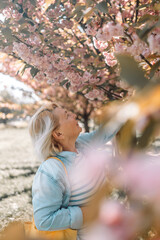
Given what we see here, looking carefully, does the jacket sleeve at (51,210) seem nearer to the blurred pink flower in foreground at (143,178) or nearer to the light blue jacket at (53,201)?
the light blue jacket at (53,201)

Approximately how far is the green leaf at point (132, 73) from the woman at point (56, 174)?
1086 millimetres

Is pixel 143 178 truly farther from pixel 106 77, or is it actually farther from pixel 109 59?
pixel 106 77

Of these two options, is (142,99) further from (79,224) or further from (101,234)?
(79,224)

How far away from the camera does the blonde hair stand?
150 centimetres

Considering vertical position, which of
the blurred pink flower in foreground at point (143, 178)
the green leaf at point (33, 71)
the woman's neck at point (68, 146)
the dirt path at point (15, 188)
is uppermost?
the green leaf at point (33, 71)

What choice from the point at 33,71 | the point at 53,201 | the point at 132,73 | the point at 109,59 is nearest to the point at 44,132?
the point at 53,201

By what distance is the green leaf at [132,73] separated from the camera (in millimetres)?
300

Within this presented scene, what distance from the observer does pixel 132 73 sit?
1.04ft

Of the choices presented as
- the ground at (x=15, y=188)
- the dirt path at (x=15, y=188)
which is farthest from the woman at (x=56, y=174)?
the dirt path at (x=15, y=188)

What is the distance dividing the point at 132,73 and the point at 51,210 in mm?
1162

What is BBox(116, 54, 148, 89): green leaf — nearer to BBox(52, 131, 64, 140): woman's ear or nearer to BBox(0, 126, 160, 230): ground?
BBox(52, 131, 64, 140): woman's ear

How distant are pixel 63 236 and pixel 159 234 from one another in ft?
3.86

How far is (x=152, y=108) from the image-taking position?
25 centimetres

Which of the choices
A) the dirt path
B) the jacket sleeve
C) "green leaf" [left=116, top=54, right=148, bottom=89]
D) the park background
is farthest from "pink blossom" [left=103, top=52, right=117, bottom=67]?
the dirt path
